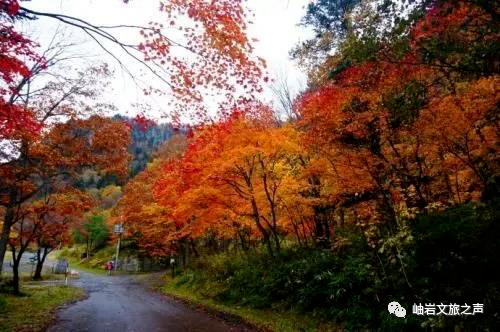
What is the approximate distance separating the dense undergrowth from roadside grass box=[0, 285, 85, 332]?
728 centimetres

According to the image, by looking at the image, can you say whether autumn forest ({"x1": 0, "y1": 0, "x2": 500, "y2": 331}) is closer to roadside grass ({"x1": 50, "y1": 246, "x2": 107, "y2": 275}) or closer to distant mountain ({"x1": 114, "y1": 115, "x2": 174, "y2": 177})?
roadside grass ({"x1": 50, "y1": 246, "x2": 107, "y2": 275})

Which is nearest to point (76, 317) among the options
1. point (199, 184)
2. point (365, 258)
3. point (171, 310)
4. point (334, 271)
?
point (171, 310)

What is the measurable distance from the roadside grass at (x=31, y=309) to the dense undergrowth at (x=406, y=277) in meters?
7.28

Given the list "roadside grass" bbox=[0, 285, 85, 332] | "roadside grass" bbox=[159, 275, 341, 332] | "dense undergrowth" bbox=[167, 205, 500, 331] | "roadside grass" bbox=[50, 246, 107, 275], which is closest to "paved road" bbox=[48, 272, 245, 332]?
"roadside grass" bbox=[0, 285, 85, 332]

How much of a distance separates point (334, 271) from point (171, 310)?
691 centimetres

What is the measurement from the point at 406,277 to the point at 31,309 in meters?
13.7

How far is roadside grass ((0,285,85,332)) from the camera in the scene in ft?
35.1

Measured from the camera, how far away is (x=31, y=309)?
13.9 metres

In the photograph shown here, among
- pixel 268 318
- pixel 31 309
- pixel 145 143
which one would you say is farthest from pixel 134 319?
pixel 145 143

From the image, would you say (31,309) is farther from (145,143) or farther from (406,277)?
(145,143)

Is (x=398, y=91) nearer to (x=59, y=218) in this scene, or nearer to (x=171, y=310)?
(x=171, y=310)

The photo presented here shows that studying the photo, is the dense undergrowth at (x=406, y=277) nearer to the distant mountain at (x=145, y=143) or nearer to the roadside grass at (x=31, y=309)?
the roadside grass at (x=31, y=309)

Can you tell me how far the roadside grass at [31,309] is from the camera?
1071 centimetres

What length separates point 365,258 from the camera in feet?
36.4
